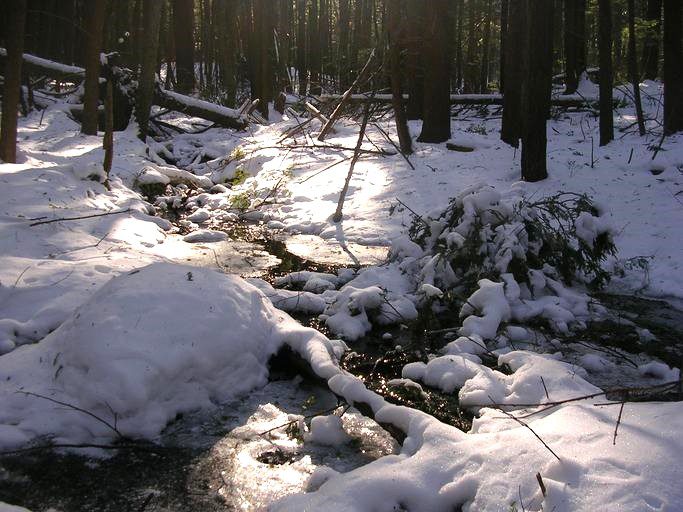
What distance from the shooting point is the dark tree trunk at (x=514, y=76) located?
41.7 feet

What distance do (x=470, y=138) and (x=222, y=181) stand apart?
5.57 metres

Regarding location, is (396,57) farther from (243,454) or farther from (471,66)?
(471,66)

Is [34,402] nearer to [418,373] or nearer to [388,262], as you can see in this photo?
[418,373]

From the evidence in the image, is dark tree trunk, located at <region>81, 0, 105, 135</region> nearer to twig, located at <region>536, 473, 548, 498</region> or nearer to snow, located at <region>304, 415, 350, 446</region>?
snow, located at <region>304, 415, 350, 446</region>

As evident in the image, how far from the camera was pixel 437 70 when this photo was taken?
42.3 feet

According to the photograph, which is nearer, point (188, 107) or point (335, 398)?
point (335, 398)

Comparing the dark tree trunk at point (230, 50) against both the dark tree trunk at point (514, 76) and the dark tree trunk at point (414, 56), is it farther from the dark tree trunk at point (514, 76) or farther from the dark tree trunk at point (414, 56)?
the dark tree trunk at point (514, 76)

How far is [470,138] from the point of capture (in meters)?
12.9

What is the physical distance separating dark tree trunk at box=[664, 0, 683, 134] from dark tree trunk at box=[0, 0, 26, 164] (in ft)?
36.4

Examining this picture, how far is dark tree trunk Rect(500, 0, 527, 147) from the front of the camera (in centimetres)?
1270

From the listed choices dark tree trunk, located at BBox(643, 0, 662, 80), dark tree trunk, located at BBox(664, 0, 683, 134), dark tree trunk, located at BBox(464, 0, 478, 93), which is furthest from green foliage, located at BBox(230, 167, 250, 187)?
dark tree trunk, located at BBox(464, 0, 478, 93)

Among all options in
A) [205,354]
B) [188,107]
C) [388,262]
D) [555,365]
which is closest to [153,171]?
[188,107]

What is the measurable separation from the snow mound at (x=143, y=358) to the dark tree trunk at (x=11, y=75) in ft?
19.8

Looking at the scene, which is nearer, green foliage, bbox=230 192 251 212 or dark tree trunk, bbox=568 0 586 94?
green foliage, bbox=230 192 251 212
